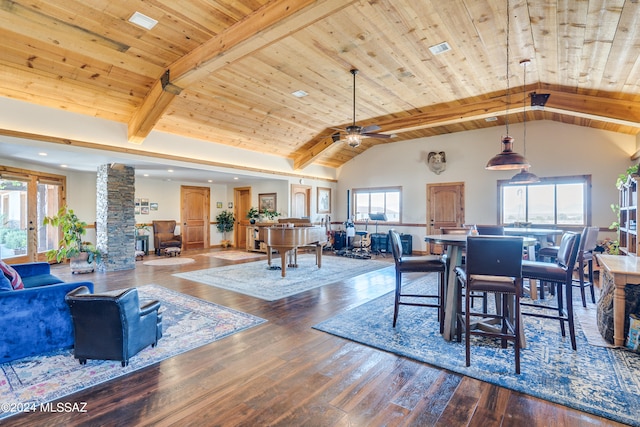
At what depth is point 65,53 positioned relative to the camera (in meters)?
4.20

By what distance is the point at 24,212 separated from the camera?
6.80m

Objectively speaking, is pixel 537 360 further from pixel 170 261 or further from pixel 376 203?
pixel 376 203

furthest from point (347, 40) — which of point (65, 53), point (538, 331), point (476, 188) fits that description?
point (476, 188)

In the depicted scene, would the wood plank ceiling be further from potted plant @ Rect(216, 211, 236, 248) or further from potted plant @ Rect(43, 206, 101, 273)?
potted plant @ Rect(216, 211, 236, 248)

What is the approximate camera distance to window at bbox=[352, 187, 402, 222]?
32.3 ft

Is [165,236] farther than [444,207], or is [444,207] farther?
[165,236]

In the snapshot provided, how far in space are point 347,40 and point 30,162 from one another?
694 cm

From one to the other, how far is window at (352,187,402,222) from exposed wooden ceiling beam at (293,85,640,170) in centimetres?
255

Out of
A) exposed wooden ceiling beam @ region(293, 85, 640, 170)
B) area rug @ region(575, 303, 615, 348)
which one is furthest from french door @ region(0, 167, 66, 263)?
area rug @ region(575, 303, 615, 348)

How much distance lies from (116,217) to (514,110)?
829cm

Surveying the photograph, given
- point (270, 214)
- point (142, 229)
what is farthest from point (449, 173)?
point (142, 229)

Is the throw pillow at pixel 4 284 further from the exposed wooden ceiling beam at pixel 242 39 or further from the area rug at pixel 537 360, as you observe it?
the exposed wooden ceiling beam at pixel 242 39

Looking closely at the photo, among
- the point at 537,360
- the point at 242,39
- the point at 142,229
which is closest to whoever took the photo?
the point at 537,360

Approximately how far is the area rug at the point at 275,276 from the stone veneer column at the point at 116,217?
→ 1.65 m
